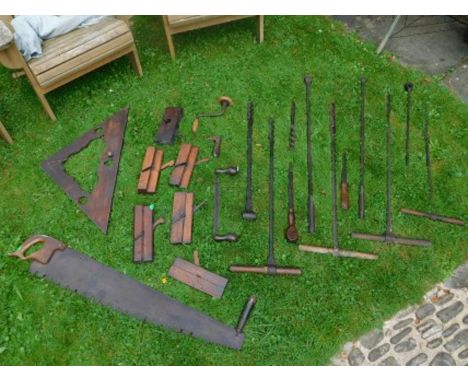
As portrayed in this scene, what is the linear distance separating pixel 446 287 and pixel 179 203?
2970mm

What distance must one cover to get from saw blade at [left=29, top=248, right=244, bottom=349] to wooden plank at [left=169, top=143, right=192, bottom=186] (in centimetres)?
123

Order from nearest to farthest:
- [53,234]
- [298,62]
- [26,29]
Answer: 1. [53,234]
2. [26,29]
3. [298,62]

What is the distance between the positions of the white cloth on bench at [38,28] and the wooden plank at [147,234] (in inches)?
91.3

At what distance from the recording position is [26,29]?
505 cm

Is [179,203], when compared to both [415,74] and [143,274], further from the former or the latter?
[415,74]

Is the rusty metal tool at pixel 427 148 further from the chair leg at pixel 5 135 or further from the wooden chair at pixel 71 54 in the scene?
the chair leg at pixel 5 135

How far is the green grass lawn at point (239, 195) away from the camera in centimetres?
417

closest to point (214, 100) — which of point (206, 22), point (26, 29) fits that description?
point (206, 22)

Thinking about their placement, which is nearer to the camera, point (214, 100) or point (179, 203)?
point (179, 203)

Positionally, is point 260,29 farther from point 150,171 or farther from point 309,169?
point 150,171

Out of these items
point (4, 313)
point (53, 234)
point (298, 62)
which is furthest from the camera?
point (298, 62)

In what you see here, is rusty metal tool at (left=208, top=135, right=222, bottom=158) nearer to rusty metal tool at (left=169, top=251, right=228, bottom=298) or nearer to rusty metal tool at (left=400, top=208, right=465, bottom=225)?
rusty metal tool at (left=169, top=251, right=228, bottom=298)

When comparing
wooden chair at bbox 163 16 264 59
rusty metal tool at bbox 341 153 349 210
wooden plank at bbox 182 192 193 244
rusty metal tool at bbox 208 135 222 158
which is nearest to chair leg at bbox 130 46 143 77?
wooden chair at bbox 163 16 264 59

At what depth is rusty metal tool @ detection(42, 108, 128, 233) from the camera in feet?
15.9
